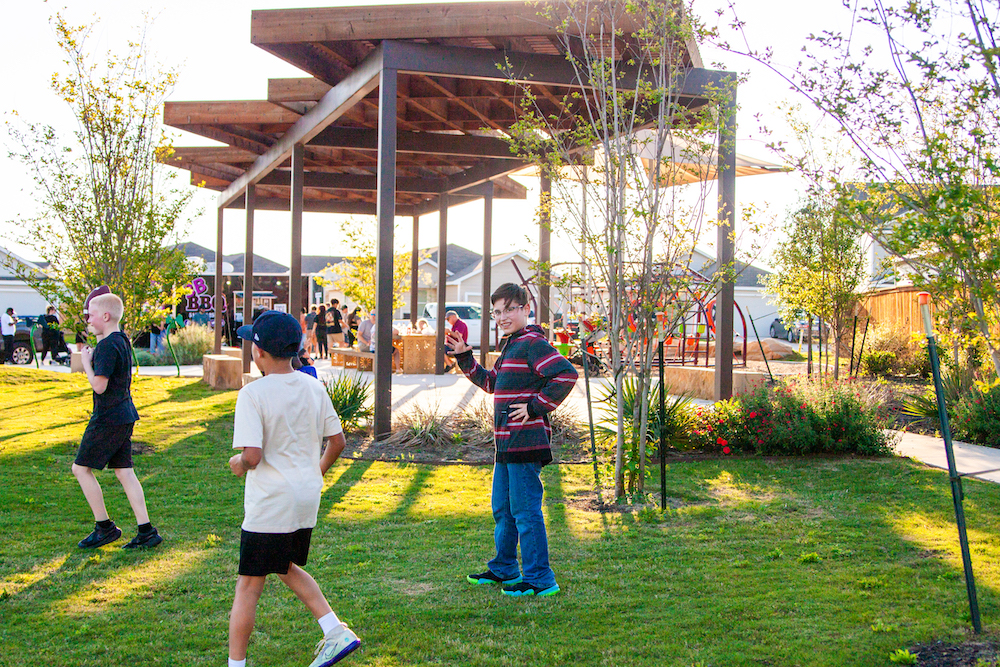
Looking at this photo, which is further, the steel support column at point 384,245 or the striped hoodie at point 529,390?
the steel support column at point 384,245

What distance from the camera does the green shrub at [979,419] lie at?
30.6ft

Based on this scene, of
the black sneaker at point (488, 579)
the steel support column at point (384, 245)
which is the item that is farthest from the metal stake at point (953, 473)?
the steel support column at point (384, 245)

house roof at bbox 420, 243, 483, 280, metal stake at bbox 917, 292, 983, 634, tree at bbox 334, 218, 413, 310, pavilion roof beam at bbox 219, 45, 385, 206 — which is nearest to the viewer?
metal stake at bbox 917, 292, 983, 634

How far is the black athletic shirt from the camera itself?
4.99m

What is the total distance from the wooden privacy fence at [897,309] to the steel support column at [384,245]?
11.3 metres

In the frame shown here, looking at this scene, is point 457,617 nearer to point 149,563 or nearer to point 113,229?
point 149,563

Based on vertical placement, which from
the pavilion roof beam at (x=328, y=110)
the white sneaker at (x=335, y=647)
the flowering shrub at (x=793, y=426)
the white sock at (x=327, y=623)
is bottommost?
the white sneaker at (x=335, y=647)

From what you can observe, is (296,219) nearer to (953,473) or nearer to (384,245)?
(384,245)

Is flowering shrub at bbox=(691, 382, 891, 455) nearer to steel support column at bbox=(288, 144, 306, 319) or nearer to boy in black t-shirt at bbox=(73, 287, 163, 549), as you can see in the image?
boy in black t-shirt at bbox=(73, 287, 163, 549)

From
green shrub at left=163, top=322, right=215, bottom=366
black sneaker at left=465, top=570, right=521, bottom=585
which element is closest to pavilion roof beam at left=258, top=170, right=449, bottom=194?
green shrub at left=163, top=322, right=215, bottom=366

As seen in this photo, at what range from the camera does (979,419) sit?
946cm

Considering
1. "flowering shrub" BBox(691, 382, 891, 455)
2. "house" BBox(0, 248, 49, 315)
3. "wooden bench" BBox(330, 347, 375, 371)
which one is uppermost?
"house" BBox(0, 248, 49, 315)

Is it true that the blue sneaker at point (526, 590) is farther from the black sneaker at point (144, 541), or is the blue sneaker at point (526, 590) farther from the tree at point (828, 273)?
the tree at point (828, 273)

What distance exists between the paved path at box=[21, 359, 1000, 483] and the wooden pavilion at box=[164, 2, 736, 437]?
143 centimetres
